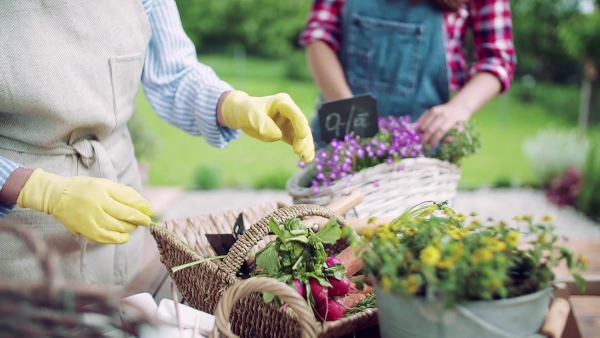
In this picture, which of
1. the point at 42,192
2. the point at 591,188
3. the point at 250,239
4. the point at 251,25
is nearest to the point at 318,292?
the point at 250,239

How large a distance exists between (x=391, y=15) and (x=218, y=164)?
14.5 ft

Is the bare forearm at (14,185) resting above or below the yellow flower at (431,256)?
below

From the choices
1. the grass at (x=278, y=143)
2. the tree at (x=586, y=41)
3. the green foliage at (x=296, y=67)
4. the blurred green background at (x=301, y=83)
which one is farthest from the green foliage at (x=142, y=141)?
the tree at (x=586, y=41)

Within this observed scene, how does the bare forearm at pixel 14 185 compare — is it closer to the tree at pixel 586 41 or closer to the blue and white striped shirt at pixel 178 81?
the blue and white striped shirt at pixel 178 81

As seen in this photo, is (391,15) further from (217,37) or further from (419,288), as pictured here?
(217,37)

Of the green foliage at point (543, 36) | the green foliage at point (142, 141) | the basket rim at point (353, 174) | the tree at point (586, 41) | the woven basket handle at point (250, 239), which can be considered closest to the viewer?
the woven basket handle at point (250, 239)

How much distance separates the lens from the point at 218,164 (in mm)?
6250

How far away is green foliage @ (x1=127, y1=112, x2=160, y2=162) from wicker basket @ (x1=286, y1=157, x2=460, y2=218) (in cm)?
376

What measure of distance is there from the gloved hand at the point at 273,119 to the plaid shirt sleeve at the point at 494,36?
0.90 m

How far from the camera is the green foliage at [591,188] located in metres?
4.34

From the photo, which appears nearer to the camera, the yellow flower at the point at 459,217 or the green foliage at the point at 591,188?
the yellow flower at the point at 459,217

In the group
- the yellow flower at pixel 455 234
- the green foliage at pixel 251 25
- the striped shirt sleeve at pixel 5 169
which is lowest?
the green foliage at pixel 251 25

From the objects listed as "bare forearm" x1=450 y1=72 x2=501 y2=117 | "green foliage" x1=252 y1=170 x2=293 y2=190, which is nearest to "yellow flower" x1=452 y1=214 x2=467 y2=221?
"bare forearm" x1=450 y1=72 x2=501 y2=117

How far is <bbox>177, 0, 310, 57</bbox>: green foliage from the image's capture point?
20.5 ft
